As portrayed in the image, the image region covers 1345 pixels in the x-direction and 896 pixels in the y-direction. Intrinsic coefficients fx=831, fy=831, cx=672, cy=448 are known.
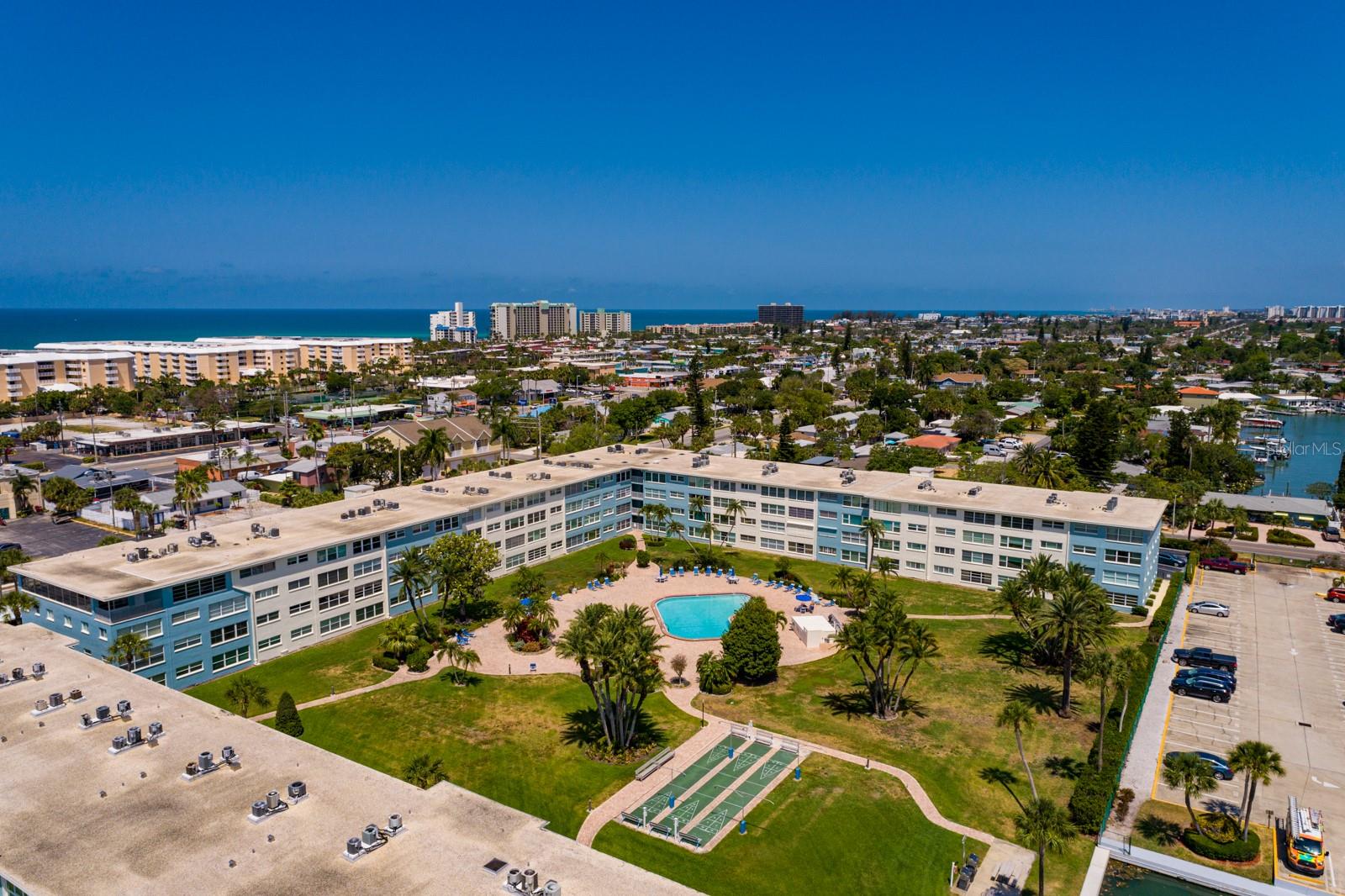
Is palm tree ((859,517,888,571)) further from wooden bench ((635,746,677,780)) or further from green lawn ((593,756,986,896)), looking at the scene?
wooden bench ((635,746,677,780))

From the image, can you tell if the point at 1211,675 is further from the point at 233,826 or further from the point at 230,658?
the point at 230,658

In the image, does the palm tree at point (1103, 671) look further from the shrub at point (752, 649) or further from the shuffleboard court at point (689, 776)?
the shuffleboard court at point (689, 776)

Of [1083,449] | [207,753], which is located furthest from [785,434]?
[207,753]

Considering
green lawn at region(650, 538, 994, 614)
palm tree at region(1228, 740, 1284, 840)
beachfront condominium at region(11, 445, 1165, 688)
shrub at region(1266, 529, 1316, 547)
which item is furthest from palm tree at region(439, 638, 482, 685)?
shrub at region(1266, 529, 1316, 547)

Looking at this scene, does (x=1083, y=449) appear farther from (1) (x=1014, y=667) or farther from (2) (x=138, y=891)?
(2) (x=138, y=891)

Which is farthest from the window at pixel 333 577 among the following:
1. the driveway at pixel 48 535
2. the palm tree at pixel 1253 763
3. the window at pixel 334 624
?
the palm tree at pixel 1253 763

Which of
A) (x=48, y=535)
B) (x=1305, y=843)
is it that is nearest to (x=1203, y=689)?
(x=1305, y=843)

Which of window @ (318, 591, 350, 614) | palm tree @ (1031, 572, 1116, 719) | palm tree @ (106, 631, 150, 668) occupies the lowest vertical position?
window @ (318, 591, 350, 614)
